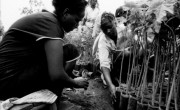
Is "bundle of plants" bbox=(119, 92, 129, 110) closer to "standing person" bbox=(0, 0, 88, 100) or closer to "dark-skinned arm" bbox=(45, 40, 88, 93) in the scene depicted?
"standing person" bbox=(0, 0, 88, 100)

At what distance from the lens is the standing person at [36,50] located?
4.64ft

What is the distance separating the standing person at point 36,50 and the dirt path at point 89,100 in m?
0.81

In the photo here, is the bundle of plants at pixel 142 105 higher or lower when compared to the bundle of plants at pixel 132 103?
higher

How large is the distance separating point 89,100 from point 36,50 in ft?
4.50

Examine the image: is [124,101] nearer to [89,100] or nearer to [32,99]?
[89,100]

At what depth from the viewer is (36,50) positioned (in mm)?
1582

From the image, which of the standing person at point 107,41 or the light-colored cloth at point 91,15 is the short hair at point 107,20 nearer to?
the standing person at point 107,41

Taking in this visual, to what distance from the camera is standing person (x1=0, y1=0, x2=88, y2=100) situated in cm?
141

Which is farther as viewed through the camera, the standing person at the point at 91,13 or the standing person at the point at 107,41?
the standing person at the point at 91,13

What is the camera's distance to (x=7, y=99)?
1.50 m

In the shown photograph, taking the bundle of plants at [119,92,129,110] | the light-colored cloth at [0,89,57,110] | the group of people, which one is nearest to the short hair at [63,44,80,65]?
the group of people

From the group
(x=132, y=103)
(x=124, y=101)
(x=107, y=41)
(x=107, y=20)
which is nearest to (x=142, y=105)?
(x=132, y=103)

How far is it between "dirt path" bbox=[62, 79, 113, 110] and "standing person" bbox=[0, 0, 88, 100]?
0.81 m

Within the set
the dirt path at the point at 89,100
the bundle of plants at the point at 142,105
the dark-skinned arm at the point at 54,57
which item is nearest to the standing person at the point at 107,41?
the dirt path at the point at 89,100
